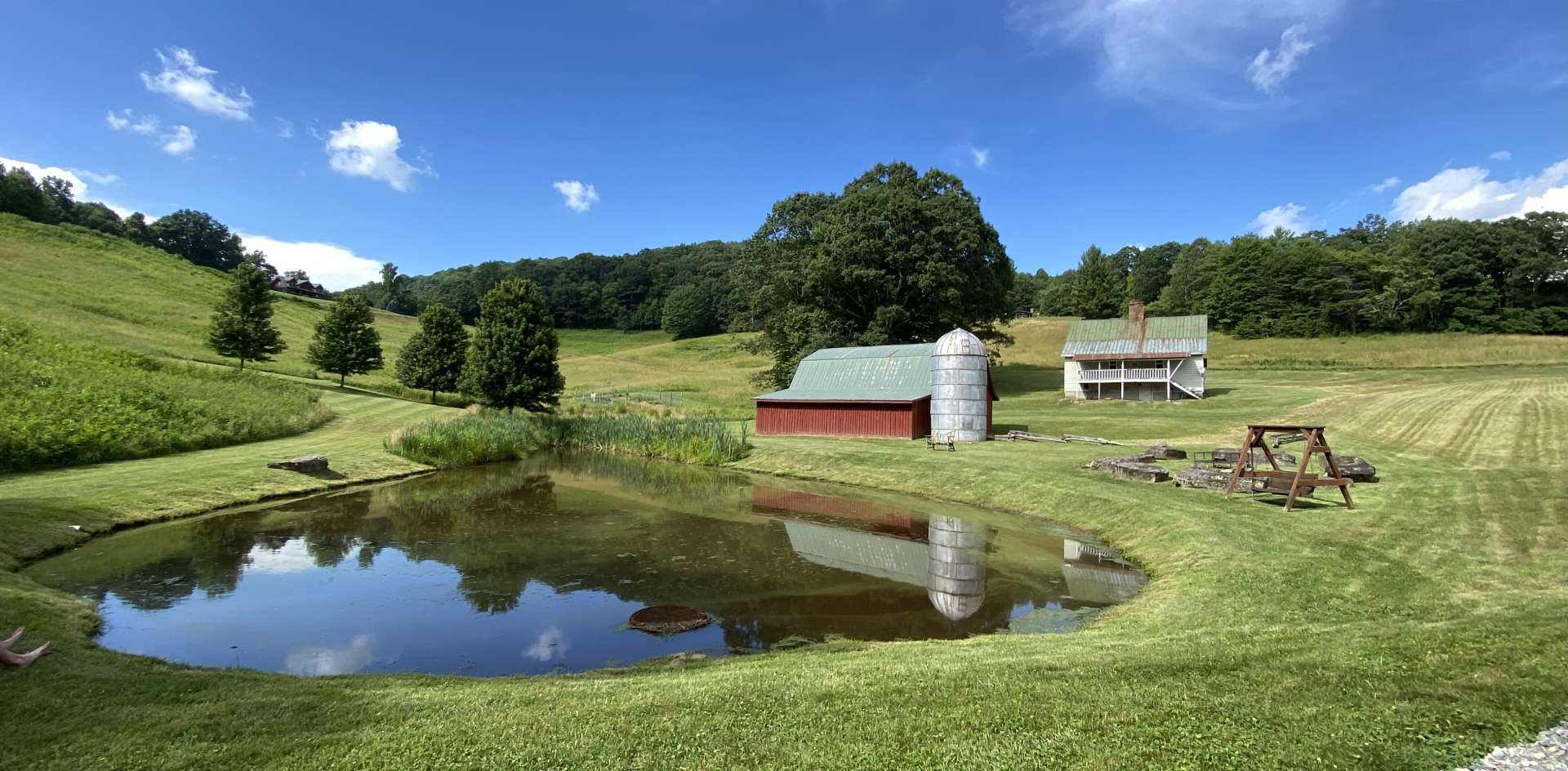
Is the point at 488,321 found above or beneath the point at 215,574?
above

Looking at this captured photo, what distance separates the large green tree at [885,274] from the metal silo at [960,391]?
15223mm

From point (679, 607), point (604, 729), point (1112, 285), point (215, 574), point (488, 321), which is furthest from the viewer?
point (1112, 285)

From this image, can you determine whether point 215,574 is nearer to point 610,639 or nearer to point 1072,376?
point 610,639

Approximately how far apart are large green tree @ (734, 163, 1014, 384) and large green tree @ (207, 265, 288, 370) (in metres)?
28.2

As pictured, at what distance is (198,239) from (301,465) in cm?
10317

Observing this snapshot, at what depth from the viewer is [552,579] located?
41.9 feet

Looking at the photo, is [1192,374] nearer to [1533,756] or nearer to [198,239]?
[1533,756]

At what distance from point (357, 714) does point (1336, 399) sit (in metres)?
43.3

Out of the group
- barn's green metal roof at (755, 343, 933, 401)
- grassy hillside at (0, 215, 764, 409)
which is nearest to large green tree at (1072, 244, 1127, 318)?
grassy hillside at (0, 215, 764, 409)

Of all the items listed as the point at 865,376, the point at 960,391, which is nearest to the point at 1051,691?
the point at 960,391

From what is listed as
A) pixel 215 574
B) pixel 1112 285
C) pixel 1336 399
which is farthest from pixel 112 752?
pixel 1112 285

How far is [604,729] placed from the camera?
5.20 m

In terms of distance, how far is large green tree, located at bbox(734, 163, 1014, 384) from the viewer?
44.7 m

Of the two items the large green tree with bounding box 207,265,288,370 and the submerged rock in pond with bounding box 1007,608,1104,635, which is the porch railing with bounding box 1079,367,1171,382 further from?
the large green tree with bounding box 207,265,288,370
